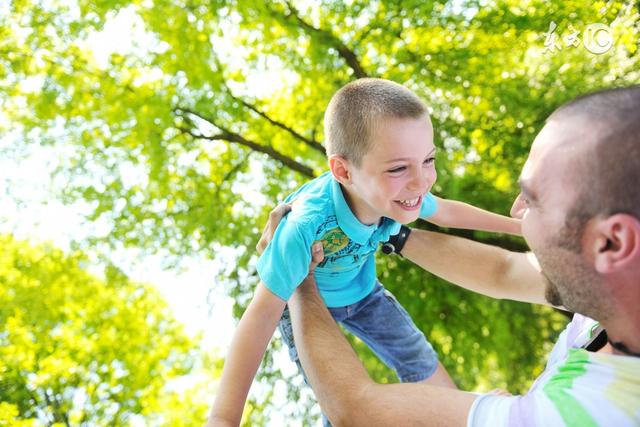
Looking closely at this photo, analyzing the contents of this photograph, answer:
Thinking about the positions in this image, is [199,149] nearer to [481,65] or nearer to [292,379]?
[292,379]

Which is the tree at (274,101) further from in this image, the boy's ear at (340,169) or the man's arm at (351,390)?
the man's arm at (351,390)

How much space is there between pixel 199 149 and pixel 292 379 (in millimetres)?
2733

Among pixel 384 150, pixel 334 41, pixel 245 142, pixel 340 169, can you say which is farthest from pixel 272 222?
pixel 245 142

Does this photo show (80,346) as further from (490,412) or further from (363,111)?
(490,412)

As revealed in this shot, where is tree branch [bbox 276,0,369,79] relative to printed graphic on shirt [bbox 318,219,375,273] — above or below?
above

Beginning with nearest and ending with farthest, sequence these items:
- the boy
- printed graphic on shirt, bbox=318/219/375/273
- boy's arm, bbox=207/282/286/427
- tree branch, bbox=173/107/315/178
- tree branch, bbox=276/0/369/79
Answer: boy's arm, bbox=207/282/286/427
the boy
printed graphic on shirt, bbox=318/219/375/273
tree branch, bbox=276/0/369/79
tree branch, bbox=173/107/315/178

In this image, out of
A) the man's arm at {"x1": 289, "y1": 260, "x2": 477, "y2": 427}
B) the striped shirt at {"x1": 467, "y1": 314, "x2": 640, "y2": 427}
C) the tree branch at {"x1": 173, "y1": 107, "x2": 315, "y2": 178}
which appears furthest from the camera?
the tree branch at {"x1": 173, "y1": 107, "x2": 315, "y2": 178}

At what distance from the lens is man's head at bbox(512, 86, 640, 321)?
48.9 inches

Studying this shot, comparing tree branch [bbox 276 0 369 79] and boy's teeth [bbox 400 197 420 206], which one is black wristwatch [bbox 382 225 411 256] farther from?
tree branch [bbox 276 0 369 79]

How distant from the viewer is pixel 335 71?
5953 millimetres

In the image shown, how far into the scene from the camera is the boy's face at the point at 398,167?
2.15 metres

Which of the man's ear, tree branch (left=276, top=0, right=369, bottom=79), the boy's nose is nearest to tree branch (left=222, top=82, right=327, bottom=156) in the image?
tree branch (left=276, top=0, right=369, bottom=79)

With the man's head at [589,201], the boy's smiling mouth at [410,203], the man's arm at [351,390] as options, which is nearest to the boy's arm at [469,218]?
the boy's smiling mouth at [410,203]

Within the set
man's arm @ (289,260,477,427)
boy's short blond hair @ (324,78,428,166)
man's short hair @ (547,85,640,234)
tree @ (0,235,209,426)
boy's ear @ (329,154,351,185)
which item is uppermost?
tree @ (0,235,209,426)
